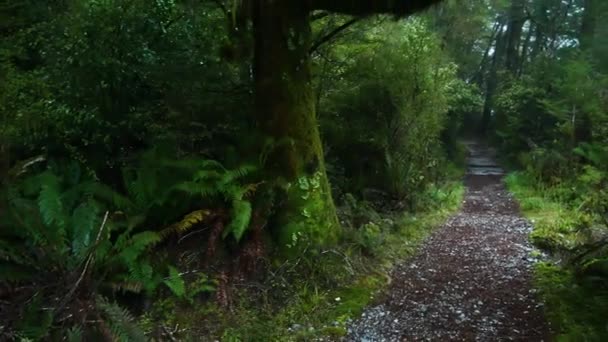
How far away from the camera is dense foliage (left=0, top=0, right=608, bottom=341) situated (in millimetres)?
3787

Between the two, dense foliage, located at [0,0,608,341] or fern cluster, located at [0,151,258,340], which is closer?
fern cluster, located at [0,151,258,340]

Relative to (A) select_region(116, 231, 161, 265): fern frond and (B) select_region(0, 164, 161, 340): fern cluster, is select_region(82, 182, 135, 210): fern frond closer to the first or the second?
(B) select_region(0, 164, 161, 340): fern cluster

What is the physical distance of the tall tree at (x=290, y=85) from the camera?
5070 millimetres

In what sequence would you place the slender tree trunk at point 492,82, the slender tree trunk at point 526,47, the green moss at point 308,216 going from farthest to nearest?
the slender tree trunk at point 526,47 → the slender tree trunk at point 492,82 → the green moss at point 308,216

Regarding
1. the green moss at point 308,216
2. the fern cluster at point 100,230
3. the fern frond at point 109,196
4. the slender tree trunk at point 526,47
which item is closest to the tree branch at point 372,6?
the green moss at point 308,216

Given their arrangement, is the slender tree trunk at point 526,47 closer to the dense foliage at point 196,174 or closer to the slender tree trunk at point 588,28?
the slender tree trunk at point 588,28

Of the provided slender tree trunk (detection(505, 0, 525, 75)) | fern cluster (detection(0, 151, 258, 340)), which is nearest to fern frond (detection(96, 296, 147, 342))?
fern cluster (detection(0, 151, 258, 340))

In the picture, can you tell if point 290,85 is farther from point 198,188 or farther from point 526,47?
point 526,47

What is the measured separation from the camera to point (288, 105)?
17.1 ft

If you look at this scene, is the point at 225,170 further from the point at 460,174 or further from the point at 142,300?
the point at 460,174

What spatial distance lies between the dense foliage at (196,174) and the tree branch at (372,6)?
17 millimetres

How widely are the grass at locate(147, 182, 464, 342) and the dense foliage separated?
0.07 feet

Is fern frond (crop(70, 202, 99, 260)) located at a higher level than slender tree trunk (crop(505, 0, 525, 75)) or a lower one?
lower

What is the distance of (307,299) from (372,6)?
3.27 meters
